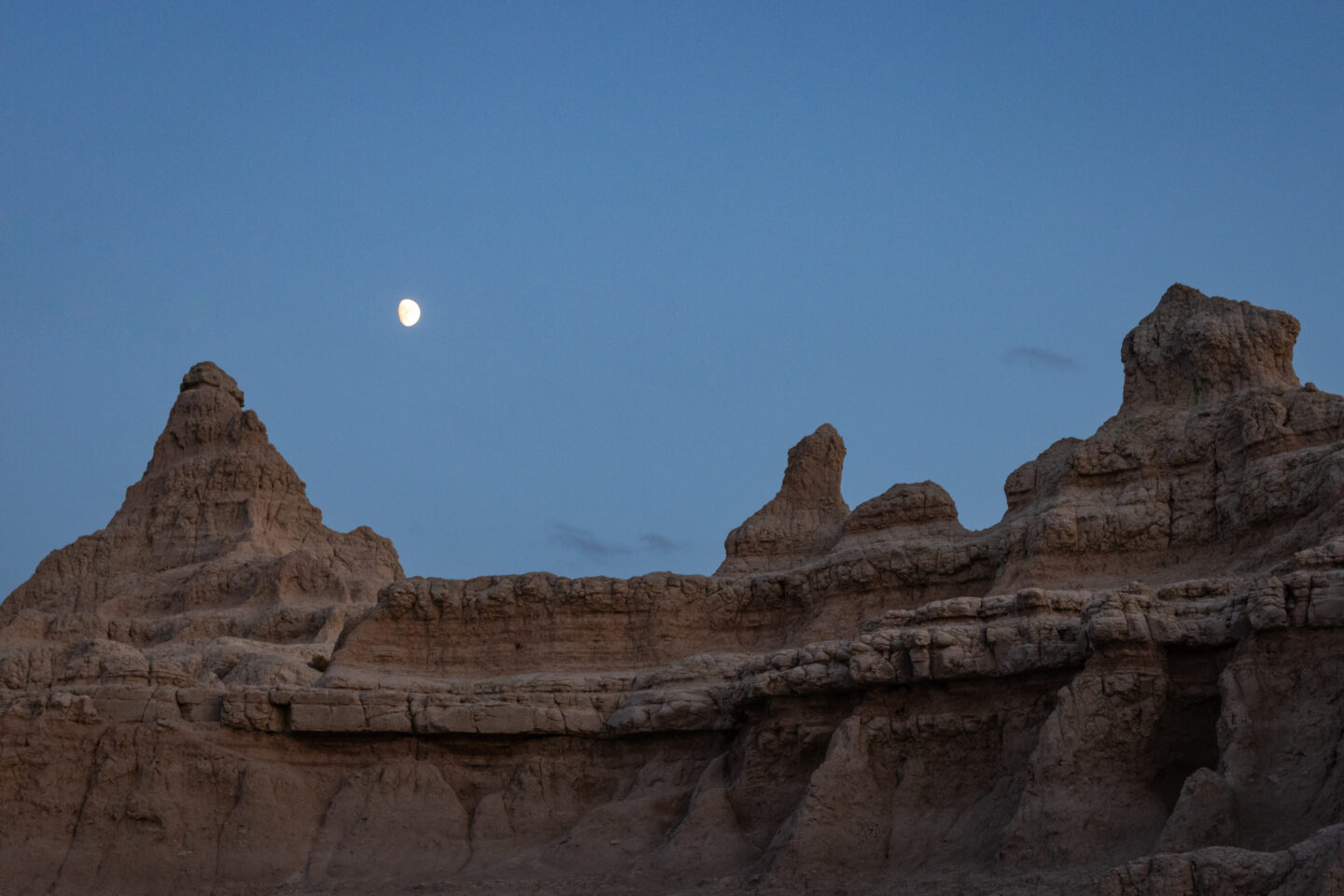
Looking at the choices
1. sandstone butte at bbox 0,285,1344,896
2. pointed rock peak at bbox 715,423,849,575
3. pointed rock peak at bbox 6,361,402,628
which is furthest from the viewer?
pointed rock peak at bbox 6,361,402,628

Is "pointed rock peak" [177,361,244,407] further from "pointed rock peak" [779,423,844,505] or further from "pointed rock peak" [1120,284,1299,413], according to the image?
"pointed rock peak" [1120,284,1299,413]

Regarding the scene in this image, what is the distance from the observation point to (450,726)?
30625 millimetres

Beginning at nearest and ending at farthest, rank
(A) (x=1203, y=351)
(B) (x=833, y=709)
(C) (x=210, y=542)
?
(B) (x=833, y=709), (A) (x=1203, y=351), (C) (x=210, y=542)

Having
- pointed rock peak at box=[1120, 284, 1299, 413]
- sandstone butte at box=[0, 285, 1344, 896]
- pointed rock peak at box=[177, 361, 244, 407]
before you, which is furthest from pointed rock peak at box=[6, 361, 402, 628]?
pointed rock peak at box=[1120, 284, 1299, 413]

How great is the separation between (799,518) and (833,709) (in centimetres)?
1167

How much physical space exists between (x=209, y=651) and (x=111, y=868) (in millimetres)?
13544

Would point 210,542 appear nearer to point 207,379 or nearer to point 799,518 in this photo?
point 207,379

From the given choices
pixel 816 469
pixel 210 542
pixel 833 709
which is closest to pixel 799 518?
pixel 816 469

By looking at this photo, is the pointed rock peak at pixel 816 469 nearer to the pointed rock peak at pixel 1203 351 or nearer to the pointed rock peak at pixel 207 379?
the pointed rock peak at pixel 1203 351

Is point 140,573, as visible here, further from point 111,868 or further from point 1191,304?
point 1191,304

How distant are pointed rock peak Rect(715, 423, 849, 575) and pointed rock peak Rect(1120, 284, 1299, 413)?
25.0 ft

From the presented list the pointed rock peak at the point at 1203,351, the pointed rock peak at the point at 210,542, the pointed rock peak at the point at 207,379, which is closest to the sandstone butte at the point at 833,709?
the pointed rock peak at the point at 1203,351

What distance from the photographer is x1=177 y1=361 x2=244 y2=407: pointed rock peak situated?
6281 centimetres

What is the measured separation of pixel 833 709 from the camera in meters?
26.5
